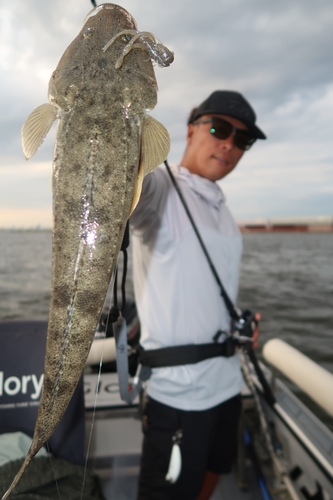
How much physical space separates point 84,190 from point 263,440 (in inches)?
149

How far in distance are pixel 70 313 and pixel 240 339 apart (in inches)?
75.2

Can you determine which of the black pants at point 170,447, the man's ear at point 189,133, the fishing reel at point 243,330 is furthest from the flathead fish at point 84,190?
the man's ear at point 189,133

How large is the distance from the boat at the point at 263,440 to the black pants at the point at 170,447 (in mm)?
779

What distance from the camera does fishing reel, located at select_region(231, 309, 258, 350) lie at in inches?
112

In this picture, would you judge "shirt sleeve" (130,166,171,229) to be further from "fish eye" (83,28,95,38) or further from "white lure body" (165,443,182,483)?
"white lure body" (165,443,182,483)

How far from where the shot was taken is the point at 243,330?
2.92m

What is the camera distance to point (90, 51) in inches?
53.9

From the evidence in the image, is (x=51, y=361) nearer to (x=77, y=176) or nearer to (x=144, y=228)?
(x=77, y=176)

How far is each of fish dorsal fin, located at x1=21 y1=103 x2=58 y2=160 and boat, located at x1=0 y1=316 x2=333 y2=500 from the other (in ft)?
7.42

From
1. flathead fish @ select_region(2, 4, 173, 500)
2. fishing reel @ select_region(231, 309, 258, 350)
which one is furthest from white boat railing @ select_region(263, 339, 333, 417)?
flathead fish @ select_region(2, 4, 173, 500)

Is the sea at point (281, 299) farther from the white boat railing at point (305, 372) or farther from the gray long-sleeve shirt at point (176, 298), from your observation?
the gray long-sleeve shirt at point (176, 298)

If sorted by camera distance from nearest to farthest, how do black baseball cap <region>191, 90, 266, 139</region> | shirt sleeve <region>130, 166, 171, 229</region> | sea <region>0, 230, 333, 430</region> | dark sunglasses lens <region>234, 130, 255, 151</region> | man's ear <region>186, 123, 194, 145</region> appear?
shirt sleeve <region>130, 166, 171, 229</region> → black baseball cap <region>191, 90, 266, 139</region> → dark sunglasses lens <region>234, 130, 255, 151</region> → man's ear <region>186, 123, 194, 145</region> → sea <region>0, 230, 333, 430</region>

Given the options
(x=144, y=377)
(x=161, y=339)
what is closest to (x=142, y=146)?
(x=161, y=339)

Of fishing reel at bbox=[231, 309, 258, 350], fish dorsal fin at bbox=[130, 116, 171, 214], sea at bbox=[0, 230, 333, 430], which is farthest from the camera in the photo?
sea at bbox=[0, 230, 333, 430]
